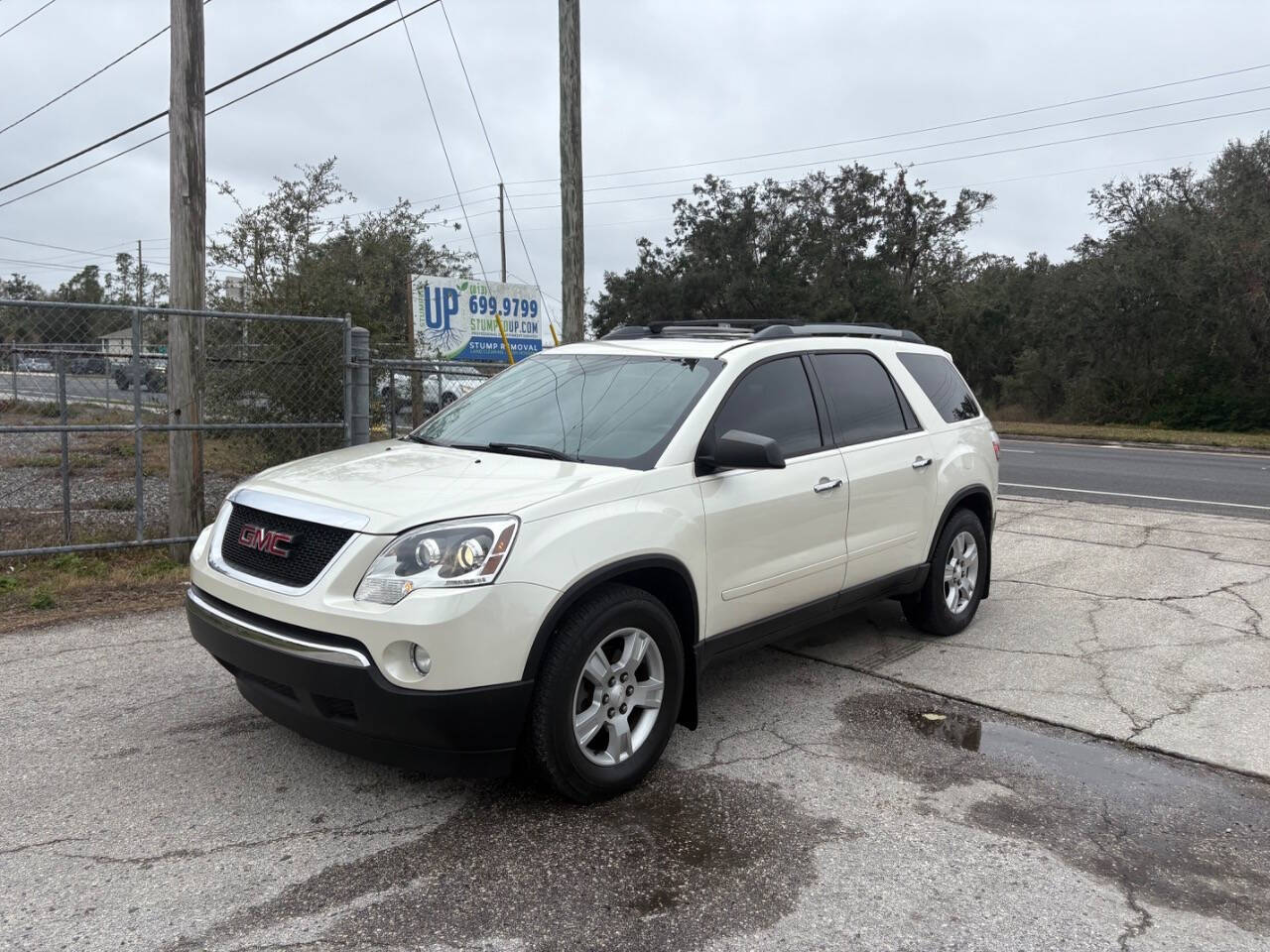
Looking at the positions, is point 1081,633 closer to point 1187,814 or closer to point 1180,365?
point 1187,814

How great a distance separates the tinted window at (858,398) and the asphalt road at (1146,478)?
7.23 metres

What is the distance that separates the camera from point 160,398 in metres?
10.1

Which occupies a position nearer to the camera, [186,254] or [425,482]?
[425,482]

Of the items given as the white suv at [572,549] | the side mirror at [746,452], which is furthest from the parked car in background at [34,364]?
the side mirror at [746,452]

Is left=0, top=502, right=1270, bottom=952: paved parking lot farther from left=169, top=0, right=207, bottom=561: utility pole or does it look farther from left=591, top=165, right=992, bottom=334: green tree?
left=591, top=165, right=992, bottom=334: green tree

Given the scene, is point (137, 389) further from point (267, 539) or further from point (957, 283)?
point (957, 283)

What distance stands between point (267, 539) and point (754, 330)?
2.85 metres

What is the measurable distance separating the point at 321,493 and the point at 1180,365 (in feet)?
109

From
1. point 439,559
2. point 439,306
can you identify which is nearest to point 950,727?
point 439,559

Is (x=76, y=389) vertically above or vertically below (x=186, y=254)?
below

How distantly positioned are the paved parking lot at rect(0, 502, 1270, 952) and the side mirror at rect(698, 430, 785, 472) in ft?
4.09

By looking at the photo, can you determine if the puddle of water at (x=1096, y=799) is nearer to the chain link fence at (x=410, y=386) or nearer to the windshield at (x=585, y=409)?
the windshield at (x=585, y=409)

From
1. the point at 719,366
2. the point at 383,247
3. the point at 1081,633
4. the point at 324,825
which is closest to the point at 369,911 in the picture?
the point at 324,825

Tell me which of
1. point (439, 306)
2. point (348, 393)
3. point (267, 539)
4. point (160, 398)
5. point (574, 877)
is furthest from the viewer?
point (439, 306)
